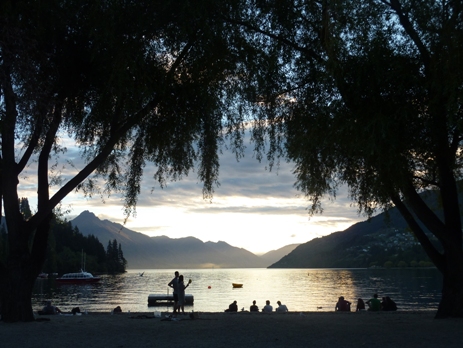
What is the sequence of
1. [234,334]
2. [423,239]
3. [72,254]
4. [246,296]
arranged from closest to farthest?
[234,334], [423,239], [246,296], [72,254]

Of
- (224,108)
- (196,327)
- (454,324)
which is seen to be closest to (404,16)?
(224,108)

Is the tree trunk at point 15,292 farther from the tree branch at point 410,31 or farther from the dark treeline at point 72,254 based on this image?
the dark treeline at point 72,254

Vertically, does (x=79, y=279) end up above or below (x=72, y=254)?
below

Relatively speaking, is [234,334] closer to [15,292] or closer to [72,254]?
[15,292]

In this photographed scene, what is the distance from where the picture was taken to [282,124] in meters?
15.1

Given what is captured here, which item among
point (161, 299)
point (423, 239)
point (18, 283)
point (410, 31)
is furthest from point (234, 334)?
point (161, 299)

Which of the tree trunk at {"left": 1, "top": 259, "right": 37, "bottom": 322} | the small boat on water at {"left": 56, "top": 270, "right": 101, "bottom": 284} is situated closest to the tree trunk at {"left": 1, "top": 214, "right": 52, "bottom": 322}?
the tree trunk at {"left": 1, "top": 259, "right": 37, "bottom": 322}

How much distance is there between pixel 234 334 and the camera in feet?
41.8

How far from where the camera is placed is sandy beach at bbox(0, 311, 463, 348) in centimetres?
1109

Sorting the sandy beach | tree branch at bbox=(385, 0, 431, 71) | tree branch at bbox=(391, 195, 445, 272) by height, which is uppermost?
tree branch at bbox=(385, 0, 431, 71)

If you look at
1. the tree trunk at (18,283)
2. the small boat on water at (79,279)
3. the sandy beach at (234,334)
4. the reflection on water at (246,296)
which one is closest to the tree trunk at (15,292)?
the tree trunk at (18,283)

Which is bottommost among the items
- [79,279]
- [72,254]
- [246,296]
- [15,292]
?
[246,296]

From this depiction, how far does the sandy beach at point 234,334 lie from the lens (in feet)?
36.4

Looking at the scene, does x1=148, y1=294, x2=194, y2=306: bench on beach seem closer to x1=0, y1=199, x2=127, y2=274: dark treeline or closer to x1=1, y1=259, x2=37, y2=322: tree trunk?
x1=1, y1=259, x2=37, y2=322: tree trunk
